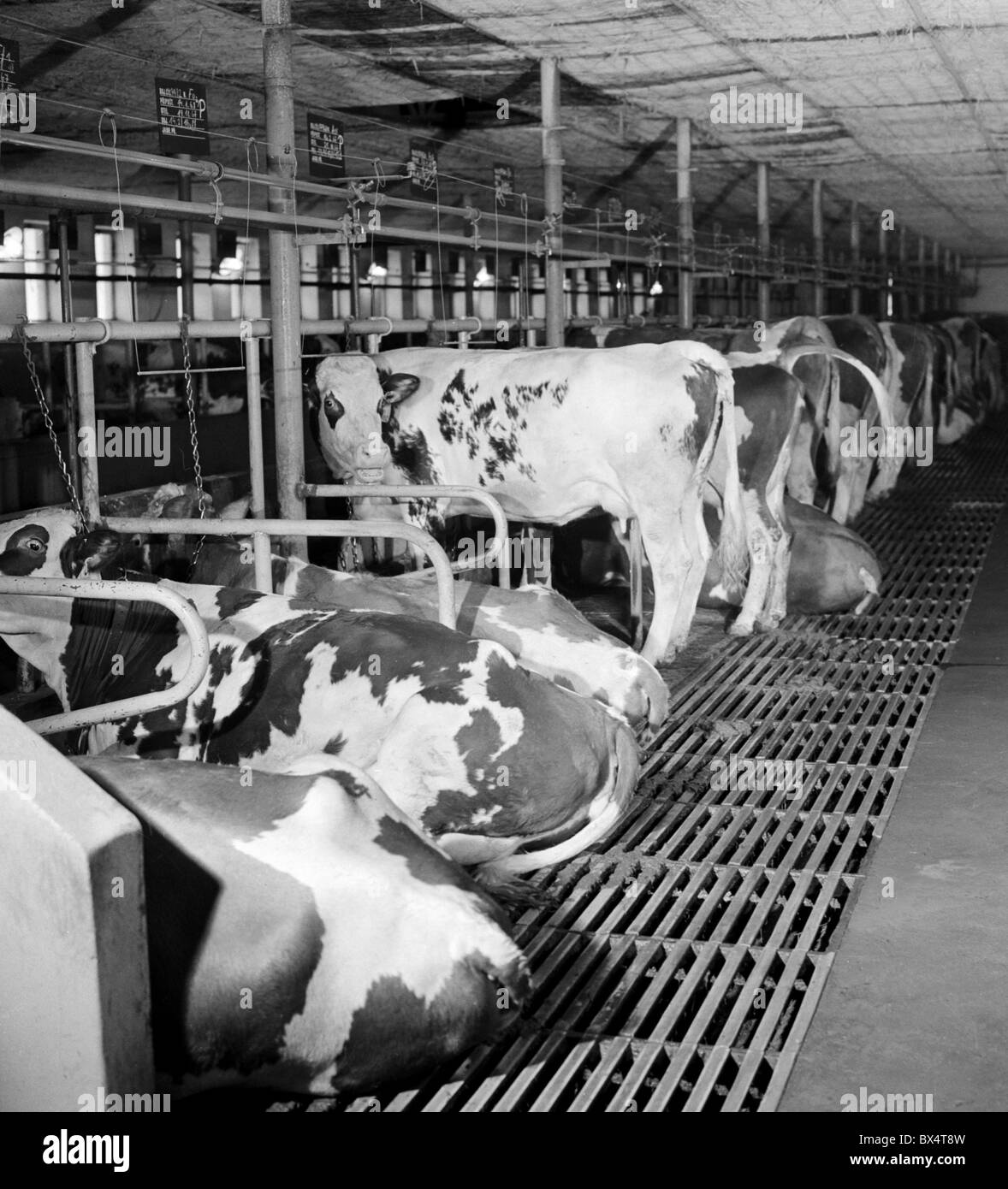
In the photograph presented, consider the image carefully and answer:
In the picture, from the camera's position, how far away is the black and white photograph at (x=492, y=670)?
2896 millimetres

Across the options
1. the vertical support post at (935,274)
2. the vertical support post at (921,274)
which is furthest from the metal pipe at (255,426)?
the vertical support post at (935,274)

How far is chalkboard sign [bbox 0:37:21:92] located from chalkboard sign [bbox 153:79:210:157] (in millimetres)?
592

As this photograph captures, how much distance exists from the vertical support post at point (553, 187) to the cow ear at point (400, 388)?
179 centimetres

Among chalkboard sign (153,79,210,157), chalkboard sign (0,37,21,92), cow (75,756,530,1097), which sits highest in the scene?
chalkboard sign (0,37,21,92)

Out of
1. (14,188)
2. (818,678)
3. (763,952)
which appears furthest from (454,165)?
(763,952)

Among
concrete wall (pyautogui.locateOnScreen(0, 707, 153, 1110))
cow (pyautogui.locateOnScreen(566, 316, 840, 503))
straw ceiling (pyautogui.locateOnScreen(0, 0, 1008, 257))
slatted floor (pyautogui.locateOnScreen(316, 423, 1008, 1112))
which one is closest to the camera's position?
concrete wall (pyautogui.locateOnScreen(0, 707, 153, 1110))

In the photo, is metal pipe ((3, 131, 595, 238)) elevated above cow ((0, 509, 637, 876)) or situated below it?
above

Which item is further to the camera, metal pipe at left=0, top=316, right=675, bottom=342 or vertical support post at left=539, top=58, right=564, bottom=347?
vertical support post at left=539, top=58, right=564, bottom=347

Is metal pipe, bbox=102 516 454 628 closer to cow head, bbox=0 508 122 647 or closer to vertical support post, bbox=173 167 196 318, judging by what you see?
cow head, bbox=0 508 122 647

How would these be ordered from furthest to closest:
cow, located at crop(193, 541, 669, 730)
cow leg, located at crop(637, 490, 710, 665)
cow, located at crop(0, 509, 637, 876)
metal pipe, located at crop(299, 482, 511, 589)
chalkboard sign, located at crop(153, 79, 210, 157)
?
cow leg, located at crop(637, 490, 710, 665) → chalkboard sign, located at crop(153, 79, 210, 157) → metal pipe, located at crop(299, 482, 511, 589) → cow, located at crop(193, 541, 669, 730) → cow, located at crop(0, 509, 637, 876)

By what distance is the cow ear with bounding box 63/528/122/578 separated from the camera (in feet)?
15.6

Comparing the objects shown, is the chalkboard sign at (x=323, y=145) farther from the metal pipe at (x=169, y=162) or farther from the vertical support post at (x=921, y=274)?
the vertical support post at (x=921, y=274)

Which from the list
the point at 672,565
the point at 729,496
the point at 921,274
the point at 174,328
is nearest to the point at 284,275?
the point at 174,328

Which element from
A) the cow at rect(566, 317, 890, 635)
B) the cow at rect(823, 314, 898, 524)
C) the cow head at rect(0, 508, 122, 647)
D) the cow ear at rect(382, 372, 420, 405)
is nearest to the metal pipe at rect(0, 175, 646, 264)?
the cow ear at rect(382, 372, 420, 405)
